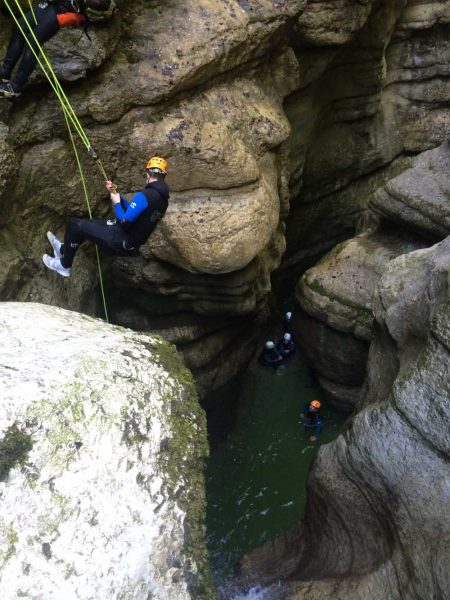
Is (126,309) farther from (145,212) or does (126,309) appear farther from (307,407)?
(307,407)

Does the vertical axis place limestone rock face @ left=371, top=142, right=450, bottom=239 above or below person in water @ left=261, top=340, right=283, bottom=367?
above

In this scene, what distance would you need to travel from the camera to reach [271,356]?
1067cm

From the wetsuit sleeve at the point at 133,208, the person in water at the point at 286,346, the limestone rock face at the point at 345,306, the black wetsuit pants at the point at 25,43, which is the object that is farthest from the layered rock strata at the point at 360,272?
the black wetsuit pants at the point at 25,43

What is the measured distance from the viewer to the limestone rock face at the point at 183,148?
6.15m

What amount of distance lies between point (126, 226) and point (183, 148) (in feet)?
4.58

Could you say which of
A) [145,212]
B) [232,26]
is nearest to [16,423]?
[145,212]

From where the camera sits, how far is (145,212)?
214 inches

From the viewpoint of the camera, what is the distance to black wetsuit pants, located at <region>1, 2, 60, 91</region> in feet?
16.9

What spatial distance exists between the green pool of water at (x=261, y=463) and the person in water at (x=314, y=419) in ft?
0.32

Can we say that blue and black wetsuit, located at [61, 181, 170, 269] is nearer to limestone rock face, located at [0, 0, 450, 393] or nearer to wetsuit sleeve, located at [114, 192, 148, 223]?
wetsuit sleeve, located at [114, 192, 148, 223]

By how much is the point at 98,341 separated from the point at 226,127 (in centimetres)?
374

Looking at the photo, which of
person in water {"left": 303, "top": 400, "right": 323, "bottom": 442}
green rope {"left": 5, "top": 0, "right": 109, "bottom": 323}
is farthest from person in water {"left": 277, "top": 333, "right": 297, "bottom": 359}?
green rope {"left": 5, "top": 0, "right": 109, "bottom": 323}

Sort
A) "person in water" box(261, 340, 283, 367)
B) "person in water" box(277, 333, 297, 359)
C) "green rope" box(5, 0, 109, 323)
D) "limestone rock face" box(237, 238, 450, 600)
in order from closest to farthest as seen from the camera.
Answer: "limestone rock face" box(237, 238, 450, 600) < "green rope" box(5, 0, 109, 323) < "person in water" box(261, 340, 283, 367) < "person in water" box(277, 333, 297, 359)

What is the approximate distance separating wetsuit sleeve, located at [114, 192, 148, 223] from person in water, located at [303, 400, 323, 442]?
5314 mm
